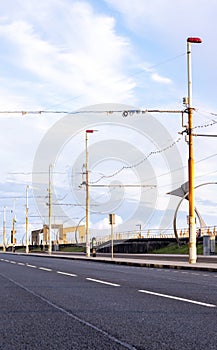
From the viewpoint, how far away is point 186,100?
3334cm

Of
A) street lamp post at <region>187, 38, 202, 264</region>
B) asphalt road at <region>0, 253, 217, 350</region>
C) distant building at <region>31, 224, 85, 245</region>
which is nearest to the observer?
asphalt road at <region>0, 253, 217, 350</region>

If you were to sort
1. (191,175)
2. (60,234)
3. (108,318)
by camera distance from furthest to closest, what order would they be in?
1. (60,234)
2. (191,175)
3. (108,318)

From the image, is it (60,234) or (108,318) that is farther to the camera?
(60,234)

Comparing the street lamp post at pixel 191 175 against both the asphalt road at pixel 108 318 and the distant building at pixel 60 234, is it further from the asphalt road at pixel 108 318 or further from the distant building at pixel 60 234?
the distant building at pixel 60 234

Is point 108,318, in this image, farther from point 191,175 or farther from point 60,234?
point 60,234

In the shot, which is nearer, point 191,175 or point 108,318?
point 108,318

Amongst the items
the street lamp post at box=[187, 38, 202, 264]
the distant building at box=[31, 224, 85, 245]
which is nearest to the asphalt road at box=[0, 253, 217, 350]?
the street lamp post at box=[187, 38, 202, 264]

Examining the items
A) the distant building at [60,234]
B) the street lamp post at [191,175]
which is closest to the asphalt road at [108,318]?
the street lamp post at [191,175]

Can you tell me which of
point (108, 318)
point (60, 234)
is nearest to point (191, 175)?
point (108, 318)

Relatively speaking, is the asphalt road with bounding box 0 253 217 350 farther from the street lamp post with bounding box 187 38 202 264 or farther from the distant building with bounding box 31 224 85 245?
the distant building with bounding box 31 224 85 245

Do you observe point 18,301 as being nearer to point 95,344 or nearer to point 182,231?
point 95,344

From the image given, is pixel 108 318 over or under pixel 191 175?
under

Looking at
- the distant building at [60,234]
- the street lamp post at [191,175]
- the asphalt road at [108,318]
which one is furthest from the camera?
the distant building at [60,234]

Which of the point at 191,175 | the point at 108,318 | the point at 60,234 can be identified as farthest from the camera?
the point at 60,234
